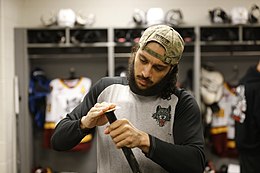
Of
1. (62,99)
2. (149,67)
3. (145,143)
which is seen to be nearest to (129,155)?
(145,143)

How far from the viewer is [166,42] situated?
4.18 feet

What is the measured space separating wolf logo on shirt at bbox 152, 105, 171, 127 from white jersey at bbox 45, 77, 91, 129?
251 centimetres

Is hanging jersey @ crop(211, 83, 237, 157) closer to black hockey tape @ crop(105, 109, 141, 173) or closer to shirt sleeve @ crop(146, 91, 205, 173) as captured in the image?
shirt sleeve @ crop(146, 91, 205, 173)

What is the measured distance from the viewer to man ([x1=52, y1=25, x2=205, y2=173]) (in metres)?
1.24

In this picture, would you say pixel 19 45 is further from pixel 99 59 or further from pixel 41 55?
pixel 99 59

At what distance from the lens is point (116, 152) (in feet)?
4.35

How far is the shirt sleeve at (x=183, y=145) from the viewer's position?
1169 mm

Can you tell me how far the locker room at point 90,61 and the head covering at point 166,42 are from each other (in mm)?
2221

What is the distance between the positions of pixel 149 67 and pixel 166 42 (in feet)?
0.35

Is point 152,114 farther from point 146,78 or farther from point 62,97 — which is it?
point 62,97

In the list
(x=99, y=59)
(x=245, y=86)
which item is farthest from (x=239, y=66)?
(x=99, y=59)

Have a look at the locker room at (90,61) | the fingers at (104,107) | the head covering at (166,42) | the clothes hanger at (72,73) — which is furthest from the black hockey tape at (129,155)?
the clothes hanger at (72,73)

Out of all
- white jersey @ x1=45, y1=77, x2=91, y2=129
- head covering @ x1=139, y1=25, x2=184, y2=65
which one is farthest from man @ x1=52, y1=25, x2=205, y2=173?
white jersey @ x1=45, y1=77, x2=91, y2=129

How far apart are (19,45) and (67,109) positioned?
2.64 ft
